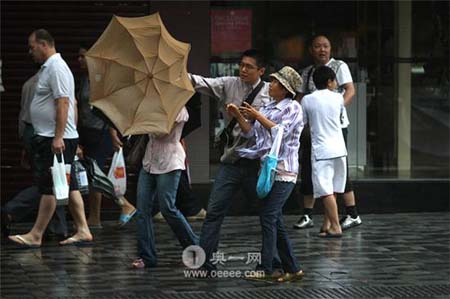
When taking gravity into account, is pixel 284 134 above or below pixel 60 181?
above

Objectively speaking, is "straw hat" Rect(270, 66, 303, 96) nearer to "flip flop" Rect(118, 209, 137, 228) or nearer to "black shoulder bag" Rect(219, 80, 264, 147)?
"black shoulder bag" Rect(219, 80, 264, 147)

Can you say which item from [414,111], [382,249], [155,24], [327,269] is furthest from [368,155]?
[155,24]

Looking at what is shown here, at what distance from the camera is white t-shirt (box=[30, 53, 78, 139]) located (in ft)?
31.3

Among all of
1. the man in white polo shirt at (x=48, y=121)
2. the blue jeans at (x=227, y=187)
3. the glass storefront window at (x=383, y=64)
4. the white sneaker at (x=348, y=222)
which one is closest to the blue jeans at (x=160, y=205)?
the blue jeans at (x=227, y=187)

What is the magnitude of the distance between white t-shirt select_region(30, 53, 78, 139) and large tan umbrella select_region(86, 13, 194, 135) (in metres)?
1.02

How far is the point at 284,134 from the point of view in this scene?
803cm

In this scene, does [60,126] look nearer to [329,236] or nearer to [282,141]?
[282,141]

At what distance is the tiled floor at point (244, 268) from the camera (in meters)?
8.01

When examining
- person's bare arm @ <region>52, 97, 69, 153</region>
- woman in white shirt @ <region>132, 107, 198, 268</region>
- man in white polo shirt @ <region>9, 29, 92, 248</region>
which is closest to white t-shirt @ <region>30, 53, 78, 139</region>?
man in white polo shirt @ <region>9, 29, 92, 248</region>

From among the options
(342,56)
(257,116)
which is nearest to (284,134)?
(257,116)

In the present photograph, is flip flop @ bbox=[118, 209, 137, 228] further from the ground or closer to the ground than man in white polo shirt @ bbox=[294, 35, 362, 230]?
closer to the ground

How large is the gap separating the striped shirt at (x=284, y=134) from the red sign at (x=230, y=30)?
4.25 m

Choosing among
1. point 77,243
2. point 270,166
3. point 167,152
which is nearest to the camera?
point 270,166

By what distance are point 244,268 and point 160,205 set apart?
0.95 m
